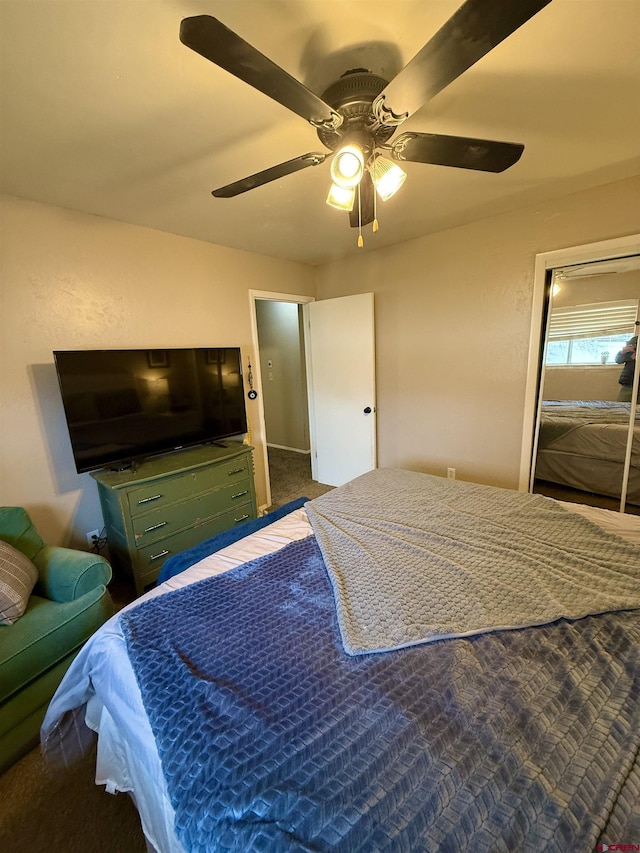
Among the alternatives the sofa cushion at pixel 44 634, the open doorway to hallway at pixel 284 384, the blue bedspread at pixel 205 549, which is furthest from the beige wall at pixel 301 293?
the open doorway to hallway at pixel 284 384

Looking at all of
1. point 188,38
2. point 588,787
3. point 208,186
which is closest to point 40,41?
point 188,38

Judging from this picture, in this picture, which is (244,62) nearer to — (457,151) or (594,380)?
(457,151)

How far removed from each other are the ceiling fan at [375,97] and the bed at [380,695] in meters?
1.41

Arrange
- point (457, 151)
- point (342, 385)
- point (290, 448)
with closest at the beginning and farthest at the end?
point (457, 151) < point (342, 385) < point (290, 448)

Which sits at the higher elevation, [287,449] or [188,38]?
[188,38]

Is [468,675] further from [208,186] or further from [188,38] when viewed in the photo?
[208,186]

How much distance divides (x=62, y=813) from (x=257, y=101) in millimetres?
2650

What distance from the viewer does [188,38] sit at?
0.72 metres

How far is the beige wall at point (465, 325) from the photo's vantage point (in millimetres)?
2381

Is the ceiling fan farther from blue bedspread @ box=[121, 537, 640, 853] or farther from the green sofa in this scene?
the green sofa

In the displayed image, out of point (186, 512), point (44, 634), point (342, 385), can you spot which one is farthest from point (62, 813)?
point (342, 385)

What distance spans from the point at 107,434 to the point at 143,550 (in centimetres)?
78

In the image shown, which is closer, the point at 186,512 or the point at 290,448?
the point at 186,512

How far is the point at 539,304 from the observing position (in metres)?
2.50
